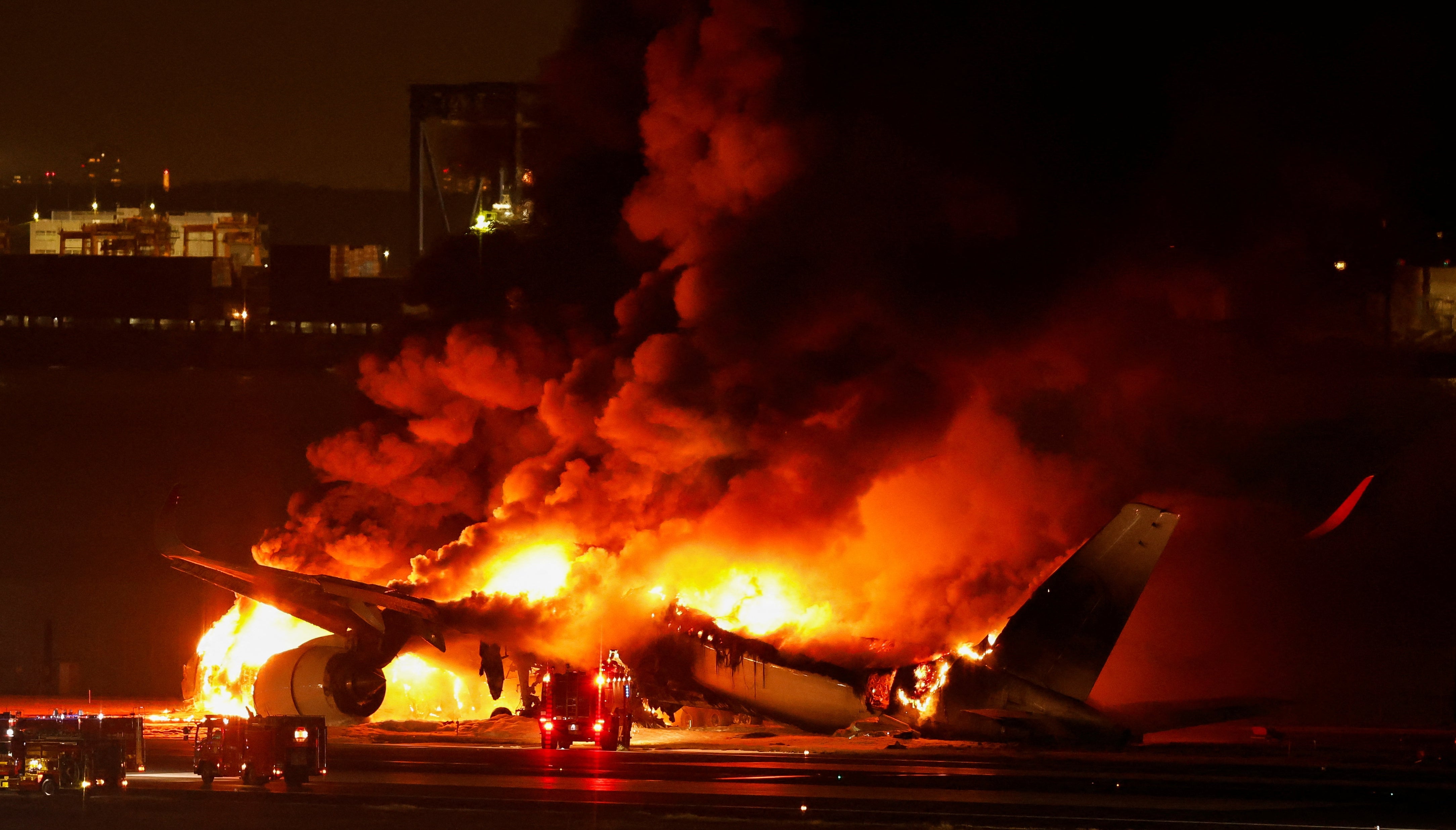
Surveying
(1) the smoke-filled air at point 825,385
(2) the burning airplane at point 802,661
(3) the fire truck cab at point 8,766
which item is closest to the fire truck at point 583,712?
(2) the burning airplane at point 802,661

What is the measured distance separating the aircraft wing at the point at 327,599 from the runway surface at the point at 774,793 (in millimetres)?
5676

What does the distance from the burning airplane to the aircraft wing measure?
1.8 inches

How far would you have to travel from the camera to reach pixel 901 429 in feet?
143

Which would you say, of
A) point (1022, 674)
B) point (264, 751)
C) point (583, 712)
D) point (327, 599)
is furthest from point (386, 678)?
point (1022, 674)

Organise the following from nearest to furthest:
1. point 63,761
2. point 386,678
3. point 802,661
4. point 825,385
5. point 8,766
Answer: point 63,761 < point 8,766 < point 802,661 < point 825,385 < point 386,678

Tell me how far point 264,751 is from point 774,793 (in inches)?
357

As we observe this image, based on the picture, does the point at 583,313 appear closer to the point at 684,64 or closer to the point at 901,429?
the point at 684,64

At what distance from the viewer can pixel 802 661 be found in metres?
38.7

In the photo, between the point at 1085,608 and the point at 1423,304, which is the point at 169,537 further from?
the point at 1423,304

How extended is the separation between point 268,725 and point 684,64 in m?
24.1

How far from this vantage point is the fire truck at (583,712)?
37.2 metres

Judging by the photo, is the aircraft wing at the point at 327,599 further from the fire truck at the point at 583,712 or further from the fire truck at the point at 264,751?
the fire truck at the point at 264,751

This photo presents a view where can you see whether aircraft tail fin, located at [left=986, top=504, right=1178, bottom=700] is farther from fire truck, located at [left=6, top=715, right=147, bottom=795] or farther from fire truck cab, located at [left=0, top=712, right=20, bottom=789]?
fire truck cab, located at [left=0, top=712, right=20, bottom=789]

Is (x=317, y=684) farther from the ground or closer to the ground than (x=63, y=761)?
farther from the ground
